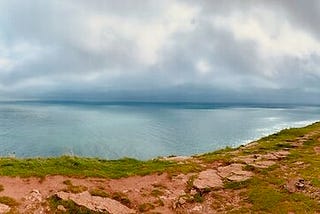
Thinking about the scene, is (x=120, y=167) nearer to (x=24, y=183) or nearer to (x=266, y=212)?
(x=24, y=183)

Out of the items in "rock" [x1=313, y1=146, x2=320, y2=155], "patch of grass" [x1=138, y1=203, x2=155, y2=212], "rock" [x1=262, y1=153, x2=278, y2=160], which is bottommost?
"patch of grass" [x1=138, y1=203, x2=155, y2=212]

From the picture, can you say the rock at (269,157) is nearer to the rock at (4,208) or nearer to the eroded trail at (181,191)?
the eroded trail at (181,191)

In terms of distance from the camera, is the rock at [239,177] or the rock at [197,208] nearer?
the rock at [197,208]

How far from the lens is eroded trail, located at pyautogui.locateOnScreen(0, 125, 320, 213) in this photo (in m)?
16.2

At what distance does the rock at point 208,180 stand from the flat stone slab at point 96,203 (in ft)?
14.6

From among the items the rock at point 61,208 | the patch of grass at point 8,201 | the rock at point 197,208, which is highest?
the patch of grass at point 8,201

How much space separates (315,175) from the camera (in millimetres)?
19859

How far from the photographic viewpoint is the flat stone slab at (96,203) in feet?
52.7

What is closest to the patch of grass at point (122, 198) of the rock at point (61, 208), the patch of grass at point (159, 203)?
the patch of grass at point (159, 203)

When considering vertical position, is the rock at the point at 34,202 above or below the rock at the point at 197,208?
above

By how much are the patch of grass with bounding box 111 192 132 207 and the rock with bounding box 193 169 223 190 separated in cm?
383

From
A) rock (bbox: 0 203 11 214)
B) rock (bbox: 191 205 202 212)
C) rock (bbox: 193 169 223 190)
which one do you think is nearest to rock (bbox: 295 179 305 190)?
rock (bbox: 193 169 223 190)

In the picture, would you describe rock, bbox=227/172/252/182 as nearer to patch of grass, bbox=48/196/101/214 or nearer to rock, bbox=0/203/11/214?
patch of grass, bbox=48/196/101/214

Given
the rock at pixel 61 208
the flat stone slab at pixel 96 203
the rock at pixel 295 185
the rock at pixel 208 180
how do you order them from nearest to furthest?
the rock at pixel 61 208 → the flat stone slab at pixel 96 203 → the rock at pixel 295 185 → the rock at pixel 208 180
